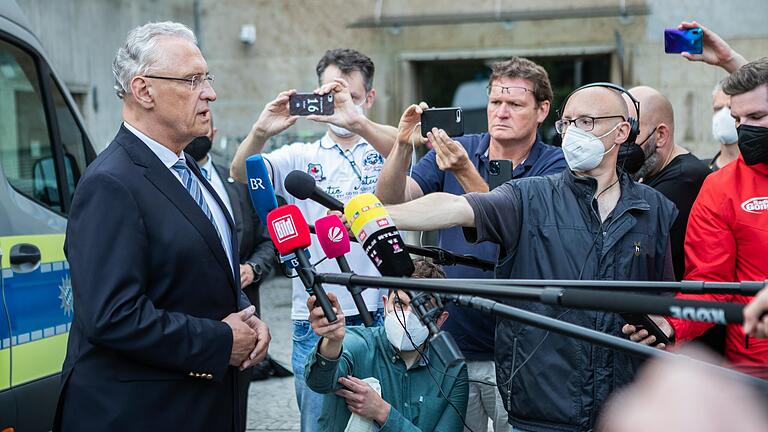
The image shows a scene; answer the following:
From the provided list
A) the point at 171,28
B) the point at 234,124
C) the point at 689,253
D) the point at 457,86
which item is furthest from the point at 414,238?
the point at 457,86

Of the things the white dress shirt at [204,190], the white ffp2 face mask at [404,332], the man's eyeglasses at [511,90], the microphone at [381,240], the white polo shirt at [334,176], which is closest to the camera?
the microphone at [381,240]

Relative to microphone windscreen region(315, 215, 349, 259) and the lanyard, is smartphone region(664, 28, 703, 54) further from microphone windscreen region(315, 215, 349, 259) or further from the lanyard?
microphone windscreen region(315, 215, 349, 259)

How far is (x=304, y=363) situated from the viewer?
4543 millimetres

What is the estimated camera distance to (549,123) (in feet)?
52.4

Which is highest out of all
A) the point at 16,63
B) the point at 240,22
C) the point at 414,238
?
the point at 240,22

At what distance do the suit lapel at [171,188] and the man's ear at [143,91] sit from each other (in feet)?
0.38

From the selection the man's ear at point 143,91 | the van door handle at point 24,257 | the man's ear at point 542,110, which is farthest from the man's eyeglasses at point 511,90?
the van door handle at point 24,257

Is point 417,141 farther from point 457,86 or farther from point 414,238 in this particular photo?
point 457,86

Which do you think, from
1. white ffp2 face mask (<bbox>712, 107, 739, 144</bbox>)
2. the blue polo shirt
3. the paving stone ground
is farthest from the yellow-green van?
white ffp2 face mask (<bbox>712, 107, 739, 144</bbox>)

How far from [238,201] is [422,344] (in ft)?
6.68

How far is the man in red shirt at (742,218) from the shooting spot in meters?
3.54

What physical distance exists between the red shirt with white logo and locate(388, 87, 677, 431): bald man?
0.81 ft

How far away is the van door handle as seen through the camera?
4.45 m

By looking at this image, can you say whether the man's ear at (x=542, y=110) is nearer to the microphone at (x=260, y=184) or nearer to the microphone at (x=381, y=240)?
the microphone at (x=260, y=184)
